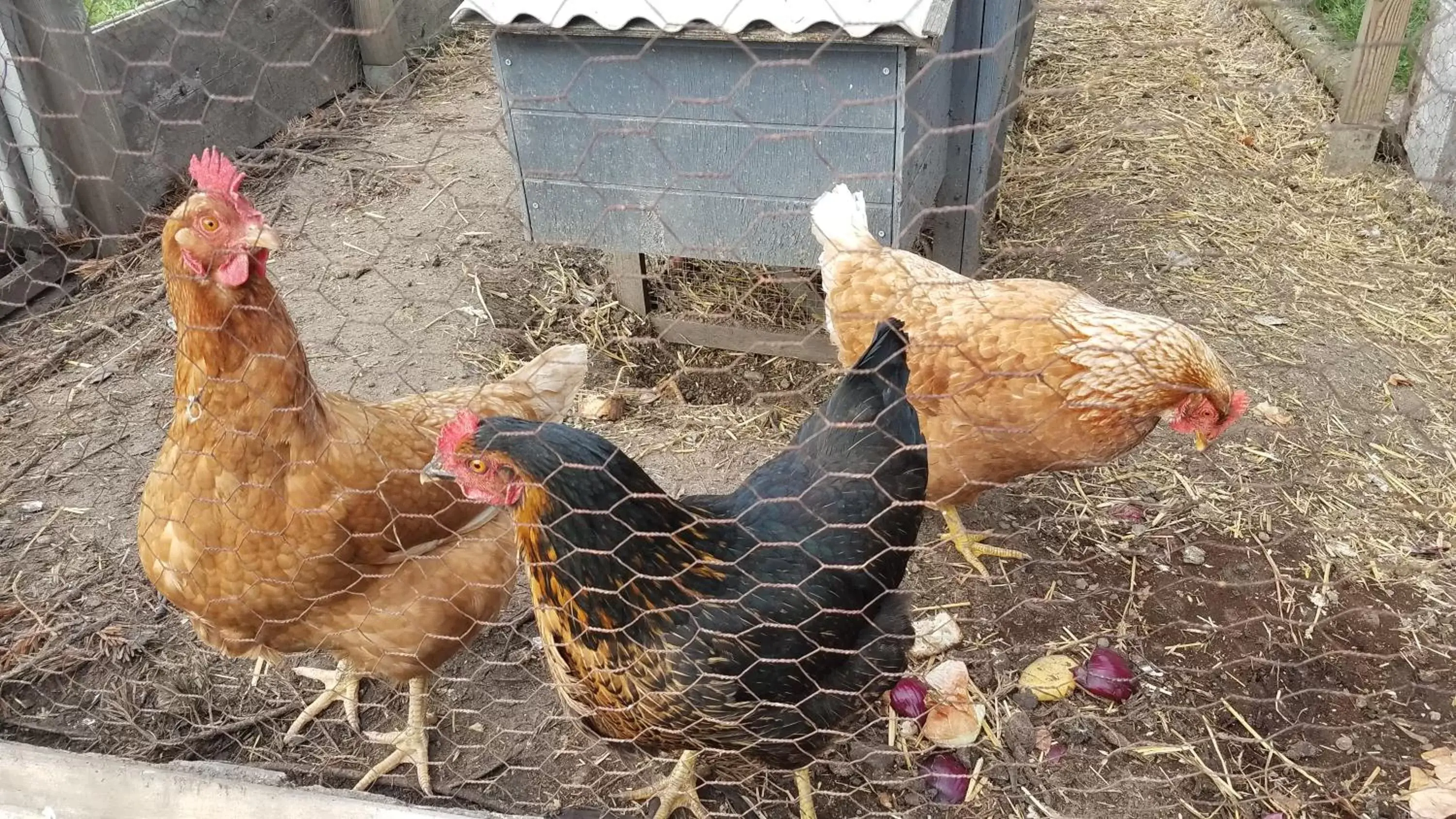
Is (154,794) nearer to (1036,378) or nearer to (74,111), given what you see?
(1036,378)

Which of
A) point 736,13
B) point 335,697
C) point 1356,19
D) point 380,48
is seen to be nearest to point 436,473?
point 335,697

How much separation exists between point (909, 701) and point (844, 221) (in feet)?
3.43

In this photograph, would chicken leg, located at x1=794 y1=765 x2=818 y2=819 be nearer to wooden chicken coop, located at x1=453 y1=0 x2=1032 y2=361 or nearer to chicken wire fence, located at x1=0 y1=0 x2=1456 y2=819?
chicken wire fence, located at x1=0 y1=0 x2=1456 y2=819

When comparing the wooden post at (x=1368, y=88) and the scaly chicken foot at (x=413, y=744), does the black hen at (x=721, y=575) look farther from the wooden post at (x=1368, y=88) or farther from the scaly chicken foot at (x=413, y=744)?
the wooden post at (x=1368, y=88)

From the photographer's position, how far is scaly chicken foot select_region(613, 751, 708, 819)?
172 centimetres

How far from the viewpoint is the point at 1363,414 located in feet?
8.21

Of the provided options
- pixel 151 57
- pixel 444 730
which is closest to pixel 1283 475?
pixel 444 730

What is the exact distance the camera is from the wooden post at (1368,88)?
103 inches

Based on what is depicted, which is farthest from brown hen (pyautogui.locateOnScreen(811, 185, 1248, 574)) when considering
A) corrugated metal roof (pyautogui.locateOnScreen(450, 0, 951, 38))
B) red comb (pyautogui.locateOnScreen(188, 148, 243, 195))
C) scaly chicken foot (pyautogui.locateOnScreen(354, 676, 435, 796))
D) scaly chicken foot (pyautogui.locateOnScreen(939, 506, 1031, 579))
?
red comb (pyautogui.locateOnScreen(188, 148, 243, 195))

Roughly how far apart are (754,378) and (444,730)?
1340mm

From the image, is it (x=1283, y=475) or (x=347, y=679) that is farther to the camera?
(x=1283, y=475)

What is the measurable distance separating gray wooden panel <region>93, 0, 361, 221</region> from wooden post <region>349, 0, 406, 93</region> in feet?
0.42

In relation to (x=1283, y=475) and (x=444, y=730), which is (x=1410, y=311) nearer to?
(x=1283, y=475)

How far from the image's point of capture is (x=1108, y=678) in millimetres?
1837
